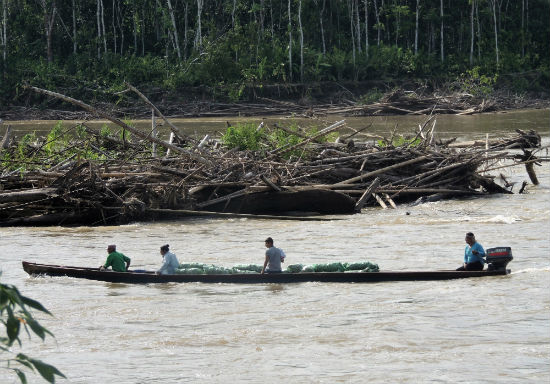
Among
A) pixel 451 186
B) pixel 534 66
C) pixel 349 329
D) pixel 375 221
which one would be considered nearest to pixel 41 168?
pixel 375 221

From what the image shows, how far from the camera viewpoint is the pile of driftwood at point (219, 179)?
706 inches

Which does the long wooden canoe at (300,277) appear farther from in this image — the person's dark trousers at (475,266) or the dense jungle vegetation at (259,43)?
the dense jungle vegetation at (259,43)

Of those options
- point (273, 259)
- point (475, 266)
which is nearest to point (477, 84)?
point (475, 266)

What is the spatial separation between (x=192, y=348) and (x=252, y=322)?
1200 millimetres

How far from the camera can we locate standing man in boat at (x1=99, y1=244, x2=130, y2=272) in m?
13.0

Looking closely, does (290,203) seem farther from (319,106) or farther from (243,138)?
(319,106)

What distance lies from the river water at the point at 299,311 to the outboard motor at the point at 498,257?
0.80 ft

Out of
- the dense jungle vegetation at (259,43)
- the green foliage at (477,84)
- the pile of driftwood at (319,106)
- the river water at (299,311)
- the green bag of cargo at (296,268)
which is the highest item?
the dense jungle vegetation at (259,43)

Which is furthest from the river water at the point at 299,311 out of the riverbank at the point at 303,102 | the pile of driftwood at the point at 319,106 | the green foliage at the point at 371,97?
the green foliage at the point at 371,97

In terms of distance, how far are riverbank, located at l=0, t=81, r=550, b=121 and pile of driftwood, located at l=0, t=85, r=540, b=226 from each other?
2050 centimetres

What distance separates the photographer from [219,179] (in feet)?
61.4

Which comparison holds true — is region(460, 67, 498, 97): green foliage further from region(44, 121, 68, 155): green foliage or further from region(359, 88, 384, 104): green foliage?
region(44, 121, 68, 155): green foliage

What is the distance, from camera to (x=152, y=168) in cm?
1827

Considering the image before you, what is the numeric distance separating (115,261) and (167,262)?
0.80 meters
